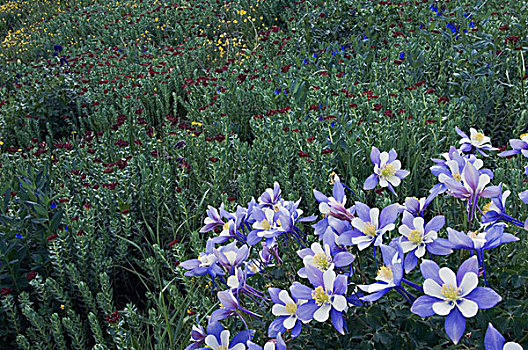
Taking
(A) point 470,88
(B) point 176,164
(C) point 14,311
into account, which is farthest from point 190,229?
(A) point 470,88

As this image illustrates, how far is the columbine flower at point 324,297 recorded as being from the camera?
1021 mm

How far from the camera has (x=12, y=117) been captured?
4.60 m

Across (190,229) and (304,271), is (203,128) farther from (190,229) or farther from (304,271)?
(304,271)

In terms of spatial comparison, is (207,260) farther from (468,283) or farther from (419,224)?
(468,283)

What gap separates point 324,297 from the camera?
1.05m

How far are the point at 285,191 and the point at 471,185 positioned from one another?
5.51 feet

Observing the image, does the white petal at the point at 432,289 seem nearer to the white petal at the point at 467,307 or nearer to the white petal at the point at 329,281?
the white petal at the point at 467,307

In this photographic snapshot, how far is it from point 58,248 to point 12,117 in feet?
8.89

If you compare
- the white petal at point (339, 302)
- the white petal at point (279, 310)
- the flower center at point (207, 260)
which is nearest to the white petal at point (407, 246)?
the white petal at point (339, 302)

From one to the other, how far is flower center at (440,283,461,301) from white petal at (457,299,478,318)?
0.02 m

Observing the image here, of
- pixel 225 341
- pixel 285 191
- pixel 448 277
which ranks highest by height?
pixel 448 277

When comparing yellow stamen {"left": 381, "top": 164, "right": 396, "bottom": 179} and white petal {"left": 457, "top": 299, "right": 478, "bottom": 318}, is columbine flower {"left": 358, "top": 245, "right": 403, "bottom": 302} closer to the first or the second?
white petal {"left": 457, "top": 299, "right": 478, "bottom": 318}

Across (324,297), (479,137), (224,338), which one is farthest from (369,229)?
(479,137)

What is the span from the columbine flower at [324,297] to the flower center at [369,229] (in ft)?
0.51
